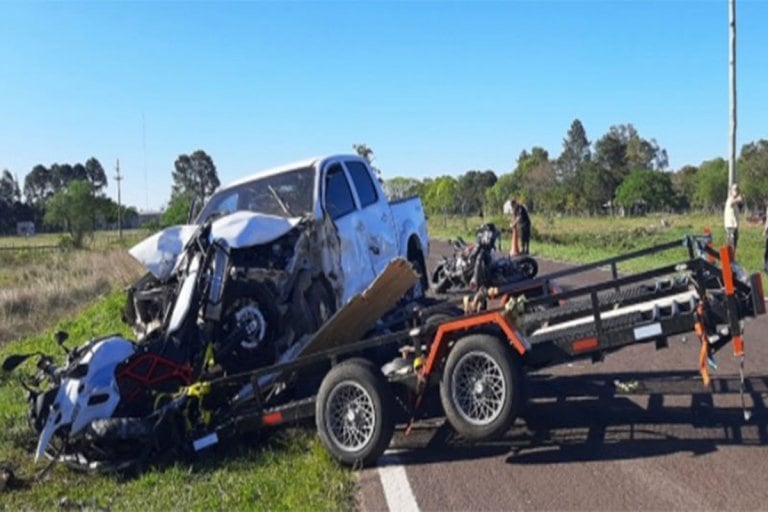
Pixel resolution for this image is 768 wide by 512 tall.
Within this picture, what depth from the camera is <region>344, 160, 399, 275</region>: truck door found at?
937 cm

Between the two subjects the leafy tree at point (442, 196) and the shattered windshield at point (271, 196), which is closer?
the shattered windshield at point (271, 196)

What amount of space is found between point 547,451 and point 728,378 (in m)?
2.40

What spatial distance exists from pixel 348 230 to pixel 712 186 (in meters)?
78.8

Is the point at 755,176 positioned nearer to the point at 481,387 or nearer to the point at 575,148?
the point at 575,148

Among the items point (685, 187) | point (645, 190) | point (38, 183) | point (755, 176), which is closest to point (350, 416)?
point (755, 176)

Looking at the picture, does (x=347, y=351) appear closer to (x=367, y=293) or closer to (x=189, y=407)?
(x=367, y=293)

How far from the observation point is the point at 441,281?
1664 centimetres

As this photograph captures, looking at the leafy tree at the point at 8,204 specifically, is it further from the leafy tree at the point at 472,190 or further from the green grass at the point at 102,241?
the leafy tree at the point at 472,190

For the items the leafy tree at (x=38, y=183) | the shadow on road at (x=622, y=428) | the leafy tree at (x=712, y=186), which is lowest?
the shadow on road at (x=622, y=428)

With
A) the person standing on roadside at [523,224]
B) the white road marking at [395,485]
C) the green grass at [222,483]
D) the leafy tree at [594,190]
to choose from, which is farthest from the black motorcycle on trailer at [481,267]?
the leafy tree at [594,190]

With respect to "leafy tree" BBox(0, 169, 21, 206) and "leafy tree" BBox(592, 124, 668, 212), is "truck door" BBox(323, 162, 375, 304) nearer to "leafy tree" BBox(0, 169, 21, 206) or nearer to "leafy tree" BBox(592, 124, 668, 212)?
"leafy tree" BBox(592, 124, 668, 212)

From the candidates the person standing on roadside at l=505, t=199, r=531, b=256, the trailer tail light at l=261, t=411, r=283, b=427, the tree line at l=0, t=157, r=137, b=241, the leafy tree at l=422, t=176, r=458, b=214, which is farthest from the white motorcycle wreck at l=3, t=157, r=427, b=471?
the leafy tree at l=422, t=176, r=458, b=214

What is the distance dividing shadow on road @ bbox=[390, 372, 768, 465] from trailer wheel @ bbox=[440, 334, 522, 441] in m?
0.42

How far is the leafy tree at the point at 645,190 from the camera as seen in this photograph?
78812mm
